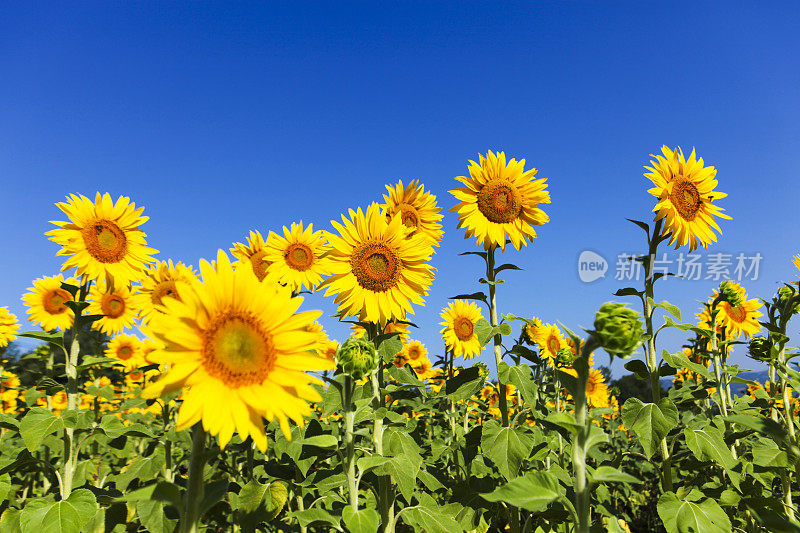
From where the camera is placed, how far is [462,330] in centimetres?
748

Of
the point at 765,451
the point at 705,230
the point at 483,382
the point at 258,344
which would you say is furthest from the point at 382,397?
the point at 705,230

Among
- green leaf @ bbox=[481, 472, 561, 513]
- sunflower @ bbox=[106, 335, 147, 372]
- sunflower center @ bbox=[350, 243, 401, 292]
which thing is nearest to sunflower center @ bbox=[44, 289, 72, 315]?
sunflower @ bbox=[106, 335, 147, 372]

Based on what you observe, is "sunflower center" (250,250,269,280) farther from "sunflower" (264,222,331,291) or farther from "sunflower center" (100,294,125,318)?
"sunflower center" (100,294,125,318)

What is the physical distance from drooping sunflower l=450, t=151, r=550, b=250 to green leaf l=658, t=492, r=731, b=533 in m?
2.26

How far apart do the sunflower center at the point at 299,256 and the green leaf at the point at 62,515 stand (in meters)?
2.83

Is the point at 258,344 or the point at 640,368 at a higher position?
the point at 640,368

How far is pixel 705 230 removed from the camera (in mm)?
4039

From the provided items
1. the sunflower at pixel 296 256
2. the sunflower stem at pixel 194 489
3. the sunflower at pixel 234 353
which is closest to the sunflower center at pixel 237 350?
the sunflower at pixel 234 353

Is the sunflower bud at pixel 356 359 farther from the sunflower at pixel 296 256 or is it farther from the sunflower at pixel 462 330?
the sunflower at pixel 462 330

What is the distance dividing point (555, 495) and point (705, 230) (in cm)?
325

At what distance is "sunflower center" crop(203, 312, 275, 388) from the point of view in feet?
6.70

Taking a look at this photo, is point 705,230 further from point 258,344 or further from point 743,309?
point 743,309

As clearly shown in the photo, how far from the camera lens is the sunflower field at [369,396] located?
6.52 feet

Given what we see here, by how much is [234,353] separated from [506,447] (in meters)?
2.05
